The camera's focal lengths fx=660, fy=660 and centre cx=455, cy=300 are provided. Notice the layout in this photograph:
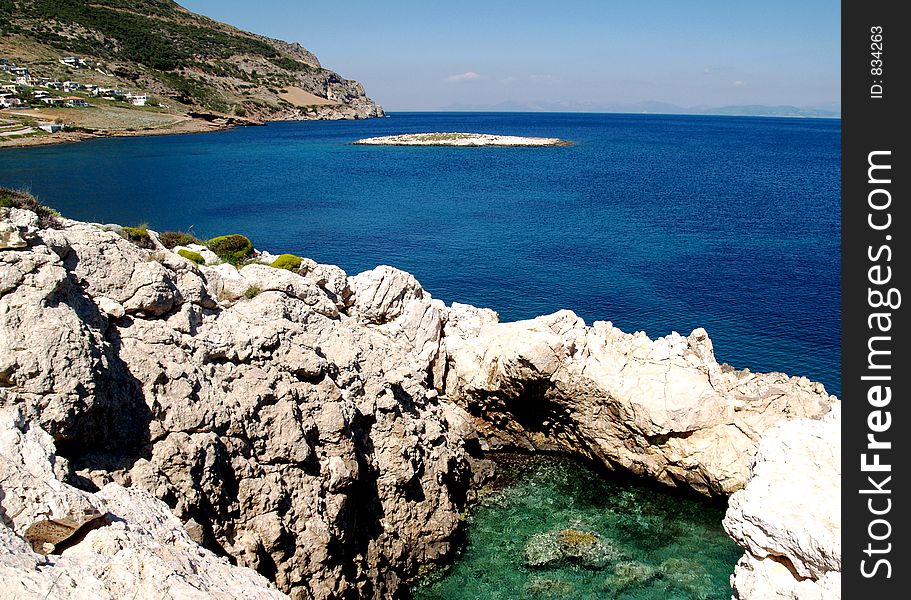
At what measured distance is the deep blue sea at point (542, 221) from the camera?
1649 inches

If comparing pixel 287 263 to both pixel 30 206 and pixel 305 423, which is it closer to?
pixel 30 206

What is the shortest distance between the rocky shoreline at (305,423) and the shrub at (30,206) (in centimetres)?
21

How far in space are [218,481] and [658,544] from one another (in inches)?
524

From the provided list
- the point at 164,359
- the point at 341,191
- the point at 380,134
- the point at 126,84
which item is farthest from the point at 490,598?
the point at 126,84

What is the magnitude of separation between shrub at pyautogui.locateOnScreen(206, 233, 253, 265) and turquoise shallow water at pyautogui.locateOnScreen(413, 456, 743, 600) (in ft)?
47.9

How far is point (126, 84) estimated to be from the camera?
176m

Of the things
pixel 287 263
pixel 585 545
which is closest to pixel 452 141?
pixel 287 263

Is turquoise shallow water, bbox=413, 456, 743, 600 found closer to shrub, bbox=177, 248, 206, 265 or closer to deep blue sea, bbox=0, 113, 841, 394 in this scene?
shrub, bbox=177, 248, 206, 265

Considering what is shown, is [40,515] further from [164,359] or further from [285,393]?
[285,393]

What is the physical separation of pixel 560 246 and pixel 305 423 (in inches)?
1663

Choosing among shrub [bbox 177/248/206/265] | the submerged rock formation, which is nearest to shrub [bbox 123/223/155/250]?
shrub [bbox 177/248/206/265]

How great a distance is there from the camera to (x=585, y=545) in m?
20.3

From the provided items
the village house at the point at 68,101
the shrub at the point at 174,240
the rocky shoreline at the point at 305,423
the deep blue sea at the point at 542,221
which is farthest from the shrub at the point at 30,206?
the village house at the point at 68,101

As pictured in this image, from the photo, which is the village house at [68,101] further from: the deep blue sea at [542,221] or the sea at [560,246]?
the sea at [560,246]
